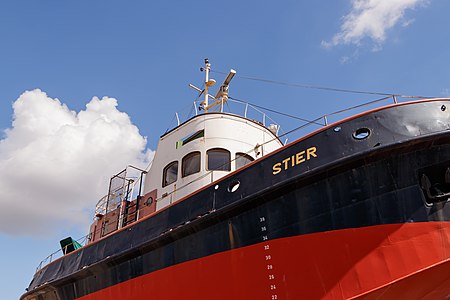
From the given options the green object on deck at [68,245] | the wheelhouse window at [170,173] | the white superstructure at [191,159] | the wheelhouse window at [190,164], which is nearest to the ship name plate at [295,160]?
the white superstructure at [191,159]

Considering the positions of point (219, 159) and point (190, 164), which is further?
point (190, 164)

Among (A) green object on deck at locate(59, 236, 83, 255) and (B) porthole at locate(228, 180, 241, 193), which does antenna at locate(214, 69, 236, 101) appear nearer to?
(B) porthole at locate(228, 180, 241, 193)

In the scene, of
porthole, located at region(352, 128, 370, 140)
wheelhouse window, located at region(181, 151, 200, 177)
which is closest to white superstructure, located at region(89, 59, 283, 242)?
wheelhouse window, located at region(181, 151, 200, 177)

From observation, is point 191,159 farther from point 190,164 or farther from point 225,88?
point 225,88

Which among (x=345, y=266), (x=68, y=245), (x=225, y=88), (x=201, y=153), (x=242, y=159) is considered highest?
(x=225, y=88)

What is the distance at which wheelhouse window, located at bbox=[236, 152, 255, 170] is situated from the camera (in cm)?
941

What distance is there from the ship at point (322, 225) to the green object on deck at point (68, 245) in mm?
4881

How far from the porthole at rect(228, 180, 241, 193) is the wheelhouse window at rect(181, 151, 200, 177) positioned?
6.85 ft

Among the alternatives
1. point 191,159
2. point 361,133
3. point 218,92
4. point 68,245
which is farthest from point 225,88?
point 68,245

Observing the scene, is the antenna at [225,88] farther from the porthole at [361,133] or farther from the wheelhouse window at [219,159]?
the porthole at [361,133]

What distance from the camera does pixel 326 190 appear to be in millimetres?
6254

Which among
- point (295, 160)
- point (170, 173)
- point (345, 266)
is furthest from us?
point (170, 173)

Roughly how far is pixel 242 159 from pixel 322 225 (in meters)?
3.70

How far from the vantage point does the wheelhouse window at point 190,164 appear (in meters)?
9.47
